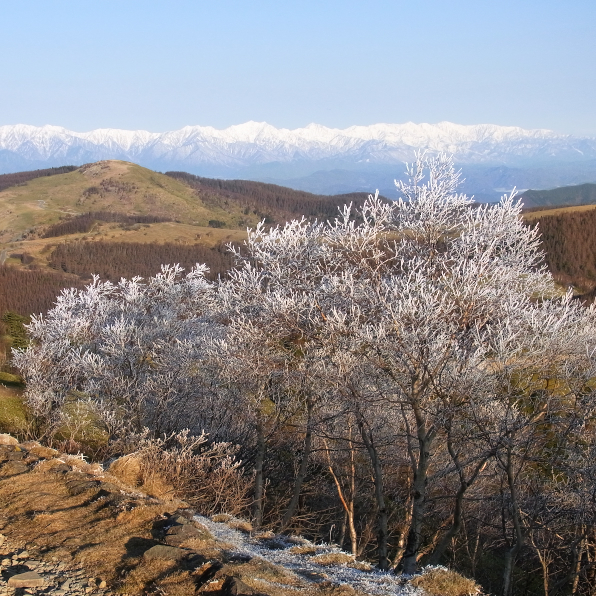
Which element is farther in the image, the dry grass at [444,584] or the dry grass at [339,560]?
the dry grass at [339,560]

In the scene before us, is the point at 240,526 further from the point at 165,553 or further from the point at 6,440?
the point at 6,440

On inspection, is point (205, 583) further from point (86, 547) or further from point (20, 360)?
point (20, 360)

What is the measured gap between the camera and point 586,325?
11234 millimetres

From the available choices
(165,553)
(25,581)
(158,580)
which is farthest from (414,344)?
(25,581)

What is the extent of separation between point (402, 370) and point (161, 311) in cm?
1714

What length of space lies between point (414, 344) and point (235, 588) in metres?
5.43

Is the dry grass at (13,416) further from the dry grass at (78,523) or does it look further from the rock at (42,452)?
the dry grass at (78,523)

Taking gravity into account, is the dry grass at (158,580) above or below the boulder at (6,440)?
above

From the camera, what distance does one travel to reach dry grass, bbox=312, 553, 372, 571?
6457 millimetres

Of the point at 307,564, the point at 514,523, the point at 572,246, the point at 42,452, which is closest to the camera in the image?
the point at 307,564

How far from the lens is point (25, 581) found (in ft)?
16.7

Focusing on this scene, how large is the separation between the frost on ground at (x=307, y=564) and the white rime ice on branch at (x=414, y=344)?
3.24m

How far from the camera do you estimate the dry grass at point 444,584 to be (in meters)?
5.80

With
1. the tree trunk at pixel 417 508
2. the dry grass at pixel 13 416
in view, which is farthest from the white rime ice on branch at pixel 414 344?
Answer: the dry grass at pixel 13 416
